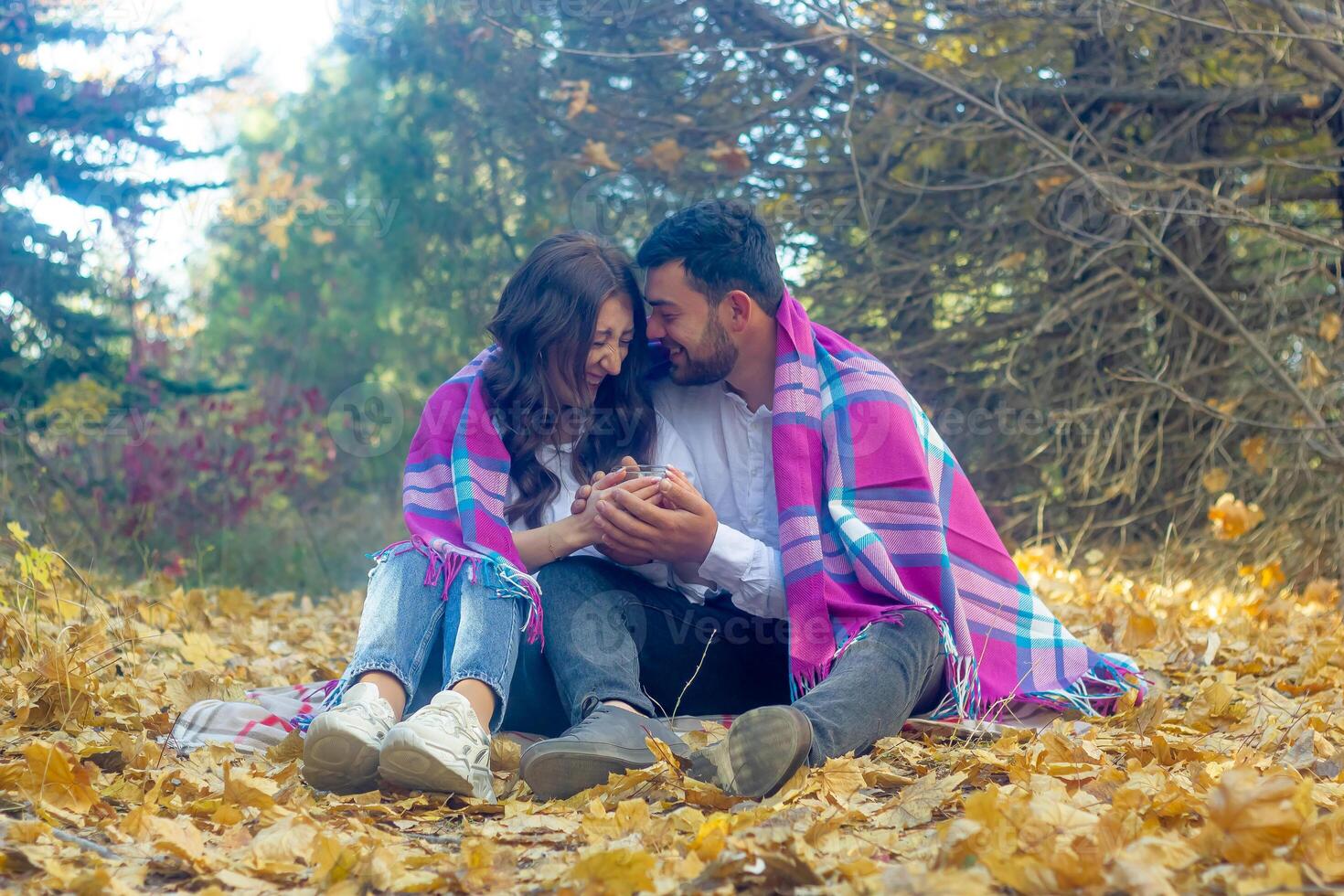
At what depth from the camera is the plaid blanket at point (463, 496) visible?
87.7 inches

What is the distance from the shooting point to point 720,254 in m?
2.66

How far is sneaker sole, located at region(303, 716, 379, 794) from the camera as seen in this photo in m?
1.82

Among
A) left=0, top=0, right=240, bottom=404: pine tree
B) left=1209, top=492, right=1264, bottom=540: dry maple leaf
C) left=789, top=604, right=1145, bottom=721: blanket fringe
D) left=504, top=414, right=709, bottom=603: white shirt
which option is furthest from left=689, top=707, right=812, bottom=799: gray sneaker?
left=0, top=0, right=240, bottom=404: pine tree

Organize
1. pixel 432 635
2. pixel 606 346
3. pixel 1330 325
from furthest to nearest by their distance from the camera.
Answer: pixel 1330 325 < pixel 606 346 < pixel 432 635

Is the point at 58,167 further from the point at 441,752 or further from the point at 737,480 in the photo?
the point at 441,752

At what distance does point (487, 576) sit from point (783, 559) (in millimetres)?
593

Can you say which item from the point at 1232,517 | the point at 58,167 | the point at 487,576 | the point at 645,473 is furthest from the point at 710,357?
the point at 58,167

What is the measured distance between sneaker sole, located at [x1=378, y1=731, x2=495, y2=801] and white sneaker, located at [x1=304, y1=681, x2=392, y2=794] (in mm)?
36

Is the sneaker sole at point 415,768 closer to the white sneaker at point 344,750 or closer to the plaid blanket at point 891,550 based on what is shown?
the white sneaker at point 344,750

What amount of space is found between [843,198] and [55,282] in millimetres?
3464

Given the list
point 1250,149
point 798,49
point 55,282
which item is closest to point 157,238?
point 55,282

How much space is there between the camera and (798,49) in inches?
196

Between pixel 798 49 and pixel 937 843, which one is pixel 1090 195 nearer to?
pixel 798 49

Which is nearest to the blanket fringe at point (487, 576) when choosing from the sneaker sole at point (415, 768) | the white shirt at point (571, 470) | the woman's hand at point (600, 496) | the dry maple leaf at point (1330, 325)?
the woman's hand at point (600, 496)
